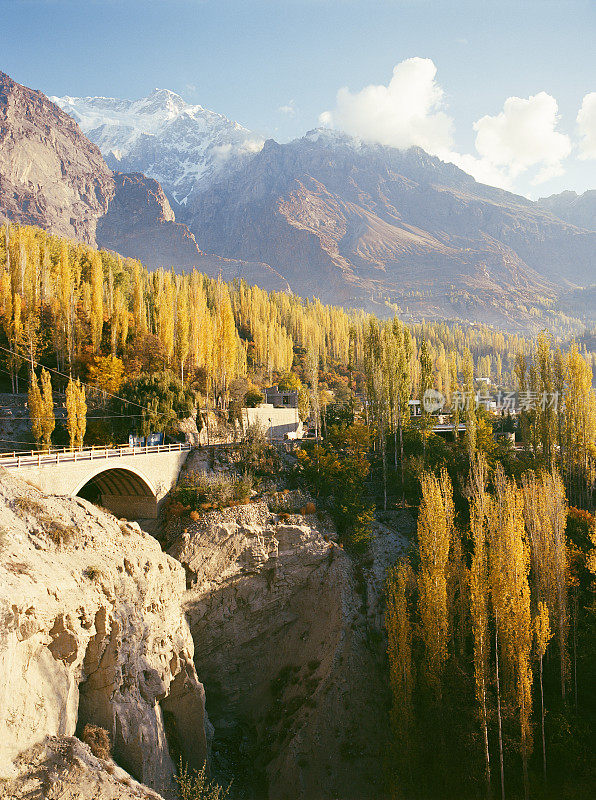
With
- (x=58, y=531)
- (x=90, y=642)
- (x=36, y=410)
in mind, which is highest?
(x=36, y=410)

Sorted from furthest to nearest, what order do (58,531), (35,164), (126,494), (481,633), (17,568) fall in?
(35,164), (126,494), (481,633), (58,531), (17,568)

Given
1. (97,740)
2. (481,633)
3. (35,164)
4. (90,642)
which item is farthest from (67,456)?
(35,164)

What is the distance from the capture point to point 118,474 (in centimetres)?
3048

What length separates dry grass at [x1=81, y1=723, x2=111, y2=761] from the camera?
16.5 meters

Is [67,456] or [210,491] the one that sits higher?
[67,456]

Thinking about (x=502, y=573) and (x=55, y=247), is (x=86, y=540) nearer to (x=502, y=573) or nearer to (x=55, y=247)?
(x=502, y=573)

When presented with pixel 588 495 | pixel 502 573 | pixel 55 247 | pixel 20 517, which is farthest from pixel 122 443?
pixel 55 247

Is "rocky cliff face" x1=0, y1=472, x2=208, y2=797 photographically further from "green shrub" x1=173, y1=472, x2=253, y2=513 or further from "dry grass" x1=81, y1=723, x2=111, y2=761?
"green shrub" x1=173, y1=472, x2=253, y2=513

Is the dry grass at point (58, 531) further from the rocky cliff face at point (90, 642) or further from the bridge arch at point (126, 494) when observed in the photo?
the bridge arch at point (126, 494)

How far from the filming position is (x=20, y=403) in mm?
39594

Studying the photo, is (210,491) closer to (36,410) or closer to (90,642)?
(36,410)

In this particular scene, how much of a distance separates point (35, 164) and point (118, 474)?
617 feet

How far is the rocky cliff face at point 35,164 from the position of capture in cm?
16525

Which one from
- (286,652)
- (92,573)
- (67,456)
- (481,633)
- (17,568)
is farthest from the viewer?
(286,652)
